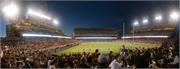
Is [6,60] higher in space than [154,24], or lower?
lower

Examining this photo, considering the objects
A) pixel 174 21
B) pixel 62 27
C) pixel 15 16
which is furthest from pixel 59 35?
pixel 174 21

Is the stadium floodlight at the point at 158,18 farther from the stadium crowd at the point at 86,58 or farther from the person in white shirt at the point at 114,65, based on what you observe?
the person in white shirt at the point at 114,65

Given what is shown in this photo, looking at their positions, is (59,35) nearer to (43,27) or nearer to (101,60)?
(43,27)

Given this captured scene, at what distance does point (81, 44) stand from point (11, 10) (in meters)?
1.97

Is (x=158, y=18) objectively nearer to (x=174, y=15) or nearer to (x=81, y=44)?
(x=174, y=15)

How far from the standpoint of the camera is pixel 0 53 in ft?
40.1

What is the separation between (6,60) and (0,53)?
304mm

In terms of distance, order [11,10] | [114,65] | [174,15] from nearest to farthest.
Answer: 1. [114,65]
2. [174,15]
3. [11,10]

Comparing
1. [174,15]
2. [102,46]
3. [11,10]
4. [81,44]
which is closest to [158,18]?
[174,15]

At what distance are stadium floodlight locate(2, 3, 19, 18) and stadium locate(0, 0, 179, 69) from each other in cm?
3

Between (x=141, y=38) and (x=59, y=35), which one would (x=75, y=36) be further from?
(x=141, y=38)

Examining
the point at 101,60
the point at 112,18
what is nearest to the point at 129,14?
the point at 112,18

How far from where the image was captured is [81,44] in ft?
41.0

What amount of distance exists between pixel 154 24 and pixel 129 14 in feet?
2.30
